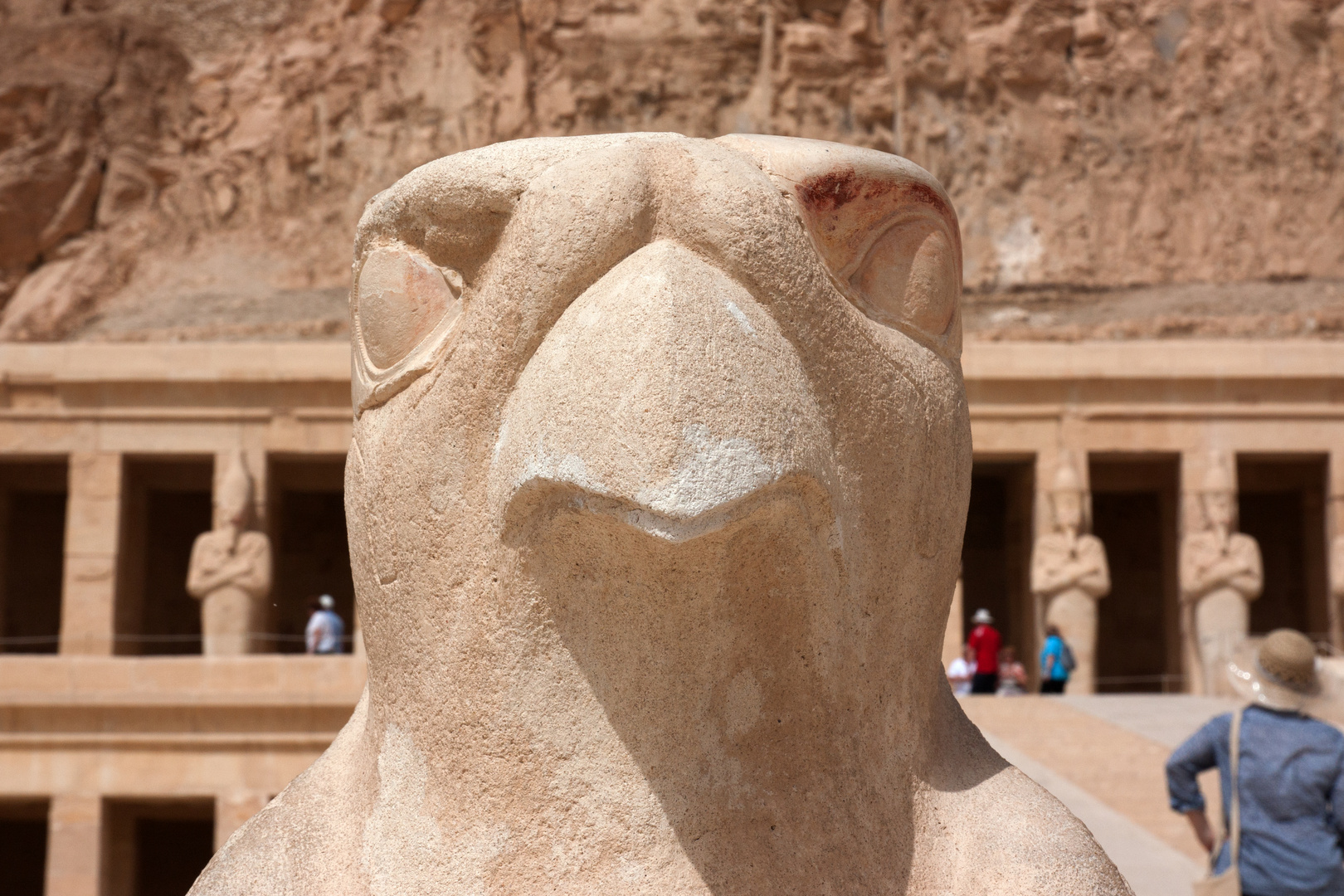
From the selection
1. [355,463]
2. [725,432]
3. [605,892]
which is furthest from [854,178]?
[605,892]

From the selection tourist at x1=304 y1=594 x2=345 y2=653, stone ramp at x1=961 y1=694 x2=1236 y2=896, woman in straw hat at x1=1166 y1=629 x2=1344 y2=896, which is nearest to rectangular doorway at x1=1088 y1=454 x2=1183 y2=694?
stone ramp at x1=961 y1=694 x2=1236 y2=896

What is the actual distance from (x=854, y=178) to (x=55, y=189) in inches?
1051

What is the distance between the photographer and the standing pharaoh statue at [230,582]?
13281 mm

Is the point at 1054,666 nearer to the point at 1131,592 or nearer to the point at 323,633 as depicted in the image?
the point at 323,633

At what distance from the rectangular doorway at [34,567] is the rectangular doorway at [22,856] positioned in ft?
12.0

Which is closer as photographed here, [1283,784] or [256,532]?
[1283,784]

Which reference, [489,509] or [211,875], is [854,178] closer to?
[489,509]

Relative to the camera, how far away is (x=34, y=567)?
1819cm

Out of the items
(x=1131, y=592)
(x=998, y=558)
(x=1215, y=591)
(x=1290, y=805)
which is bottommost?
(x=1290, y=805)

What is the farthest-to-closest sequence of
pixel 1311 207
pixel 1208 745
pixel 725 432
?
1. pixel 1311 207
2. pixel 1208 745
3. pixel 725 432

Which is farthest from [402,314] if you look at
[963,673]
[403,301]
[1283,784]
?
[963,673]

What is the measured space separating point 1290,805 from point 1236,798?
0.12 metres

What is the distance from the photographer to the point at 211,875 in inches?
75.7

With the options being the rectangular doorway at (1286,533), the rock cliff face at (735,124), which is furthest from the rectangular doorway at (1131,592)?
the rock cliff face at (735,124)
